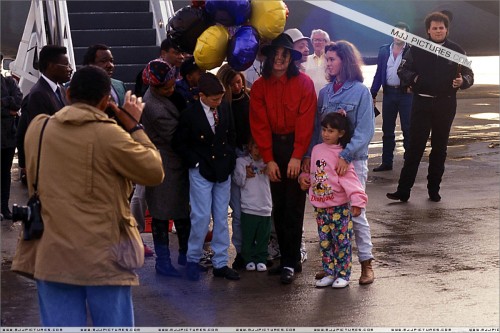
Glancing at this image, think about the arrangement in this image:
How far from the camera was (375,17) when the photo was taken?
21.5 metres

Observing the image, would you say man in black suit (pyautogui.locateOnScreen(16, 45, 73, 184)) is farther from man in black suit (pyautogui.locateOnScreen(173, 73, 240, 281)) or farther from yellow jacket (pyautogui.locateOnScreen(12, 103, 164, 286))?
yellow jacket (pyautogui.locateOnScreen(12, 103, 164, 286))

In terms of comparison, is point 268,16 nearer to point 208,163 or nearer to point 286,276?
point 208,163

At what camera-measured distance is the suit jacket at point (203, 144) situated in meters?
6.75

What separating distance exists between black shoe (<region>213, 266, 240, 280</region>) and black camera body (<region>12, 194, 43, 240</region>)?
279 centimetres

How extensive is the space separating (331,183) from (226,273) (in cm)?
108

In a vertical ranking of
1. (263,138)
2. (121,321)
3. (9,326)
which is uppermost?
(263,138)

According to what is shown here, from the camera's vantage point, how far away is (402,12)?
20734 mm

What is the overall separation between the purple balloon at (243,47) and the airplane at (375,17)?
42.5 feet

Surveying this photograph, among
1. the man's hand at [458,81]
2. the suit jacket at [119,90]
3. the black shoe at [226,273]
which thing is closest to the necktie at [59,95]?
the suit jacket at [119,90]

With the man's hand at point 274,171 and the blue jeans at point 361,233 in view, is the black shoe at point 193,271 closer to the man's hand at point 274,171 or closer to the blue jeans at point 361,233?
the man's hand at point 274,171

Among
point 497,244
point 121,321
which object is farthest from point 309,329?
point 497,244

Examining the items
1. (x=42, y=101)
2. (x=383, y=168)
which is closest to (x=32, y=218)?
(x=42, y=101)

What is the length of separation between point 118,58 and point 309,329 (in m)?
6.24

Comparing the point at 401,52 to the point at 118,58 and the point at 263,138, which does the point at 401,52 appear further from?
the point at 263,138
